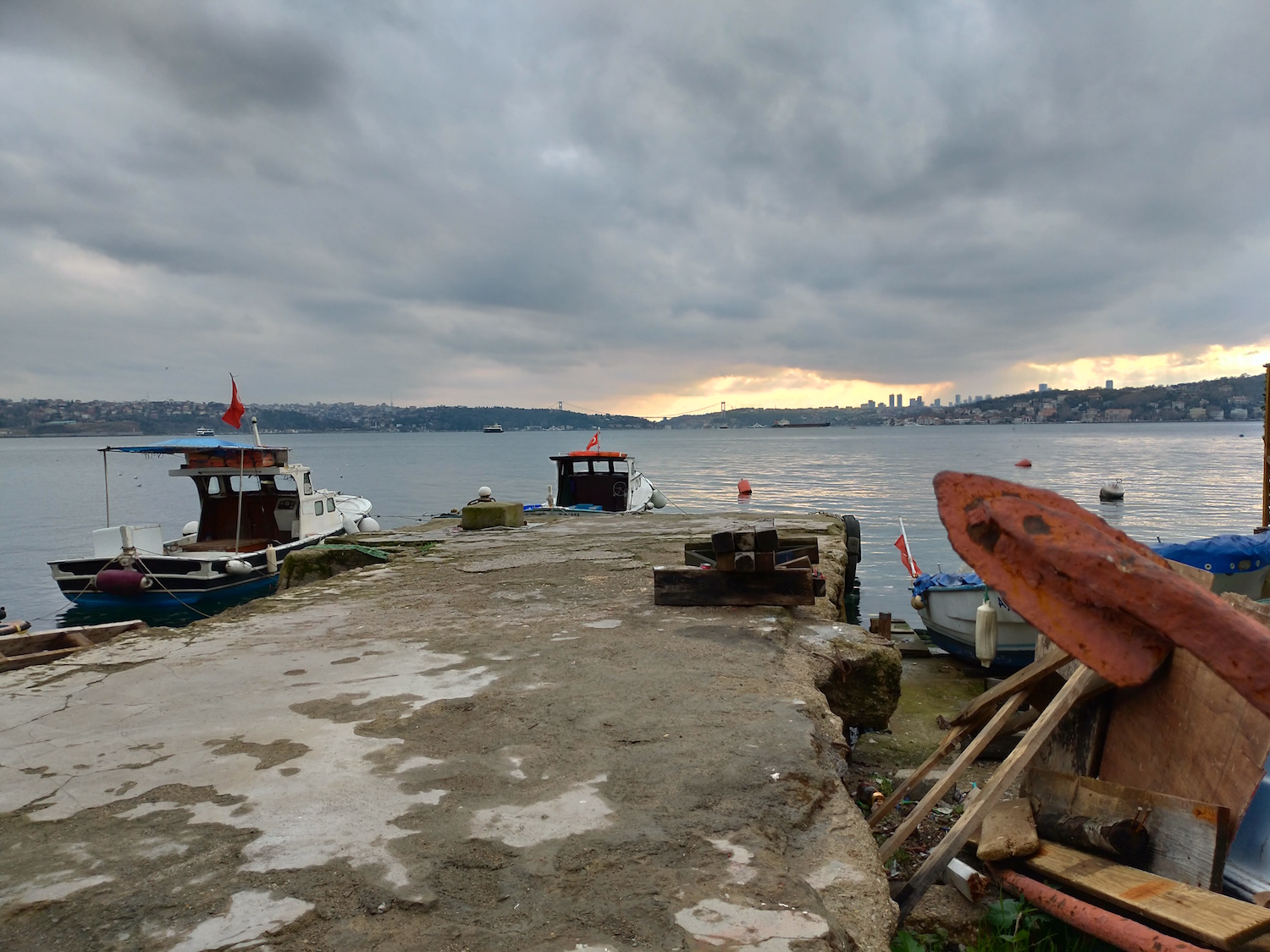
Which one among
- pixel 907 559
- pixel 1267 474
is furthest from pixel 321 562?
pixel 1267 474

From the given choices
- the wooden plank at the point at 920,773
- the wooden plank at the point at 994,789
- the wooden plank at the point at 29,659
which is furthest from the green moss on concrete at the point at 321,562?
→ the wooden plank at the point at 994,789

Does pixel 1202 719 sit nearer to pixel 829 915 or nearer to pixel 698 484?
pixel 829 915

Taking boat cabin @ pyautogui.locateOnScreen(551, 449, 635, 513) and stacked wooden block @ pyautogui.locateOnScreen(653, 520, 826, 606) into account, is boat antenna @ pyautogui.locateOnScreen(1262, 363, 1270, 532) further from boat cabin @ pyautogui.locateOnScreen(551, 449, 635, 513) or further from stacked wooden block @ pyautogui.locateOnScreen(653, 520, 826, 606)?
boat cabin @ pyautogui.locateOnScreen(551, 449, 635, 513)

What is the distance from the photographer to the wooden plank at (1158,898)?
8.23 ft

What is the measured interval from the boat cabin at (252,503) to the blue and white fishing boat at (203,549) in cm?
2

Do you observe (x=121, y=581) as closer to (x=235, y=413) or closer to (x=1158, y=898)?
(x=235, y=413)

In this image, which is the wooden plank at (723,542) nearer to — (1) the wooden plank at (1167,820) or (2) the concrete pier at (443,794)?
(2) the concrete pier at (443,794)

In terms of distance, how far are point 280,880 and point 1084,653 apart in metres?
3.21

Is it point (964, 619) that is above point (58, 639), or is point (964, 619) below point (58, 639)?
below

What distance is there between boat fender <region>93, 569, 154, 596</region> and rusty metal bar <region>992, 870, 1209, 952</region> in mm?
17480

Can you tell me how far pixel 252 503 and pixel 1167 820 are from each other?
20.3 m

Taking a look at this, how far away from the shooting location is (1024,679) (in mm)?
4090

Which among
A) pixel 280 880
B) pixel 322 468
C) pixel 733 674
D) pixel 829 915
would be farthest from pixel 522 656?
pixel 322 468

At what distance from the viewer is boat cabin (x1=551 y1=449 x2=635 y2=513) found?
66.9 ft
